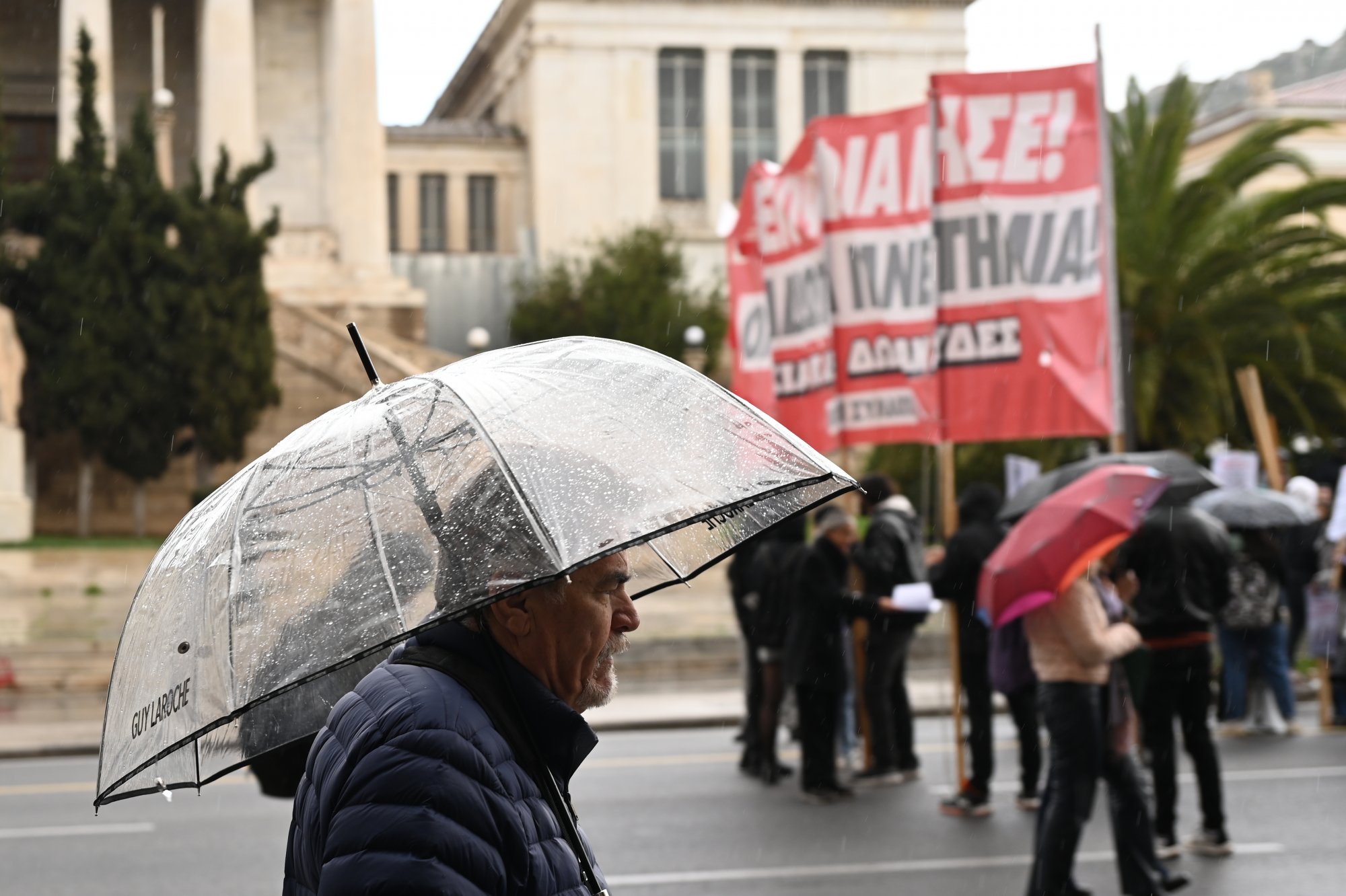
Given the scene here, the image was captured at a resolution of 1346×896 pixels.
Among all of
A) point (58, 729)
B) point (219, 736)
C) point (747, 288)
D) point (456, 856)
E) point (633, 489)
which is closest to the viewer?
point (456, 856)

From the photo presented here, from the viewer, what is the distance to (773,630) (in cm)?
1109

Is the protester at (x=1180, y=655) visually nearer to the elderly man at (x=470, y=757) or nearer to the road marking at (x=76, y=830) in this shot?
the road marking at (x=76, y=830)

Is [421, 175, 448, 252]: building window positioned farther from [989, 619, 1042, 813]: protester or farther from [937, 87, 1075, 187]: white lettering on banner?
[989, 619, 1042, 813]: protester

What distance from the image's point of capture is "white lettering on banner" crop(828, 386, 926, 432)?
11.0 metres

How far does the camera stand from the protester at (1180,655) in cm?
828

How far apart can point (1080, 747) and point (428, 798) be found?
16.5 feet

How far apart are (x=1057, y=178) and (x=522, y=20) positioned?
48181 millimetres

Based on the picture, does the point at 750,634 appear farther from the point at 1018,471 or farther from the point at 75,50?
the point at 75,50

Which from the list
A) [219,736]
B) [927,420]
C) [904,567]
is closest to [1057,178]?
[927,420]

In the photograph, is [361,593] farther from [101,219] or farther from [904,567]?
[101,219]

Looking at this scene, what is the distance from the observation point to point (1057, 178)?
34.6 ft

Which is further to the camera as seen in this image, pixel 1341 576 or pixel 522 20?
pixel 522 20

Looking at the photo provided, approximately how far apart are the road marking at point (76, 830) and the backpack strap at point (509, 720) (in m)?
8.11

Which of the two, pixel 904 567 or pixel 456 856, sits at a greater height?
pixel 456 856
